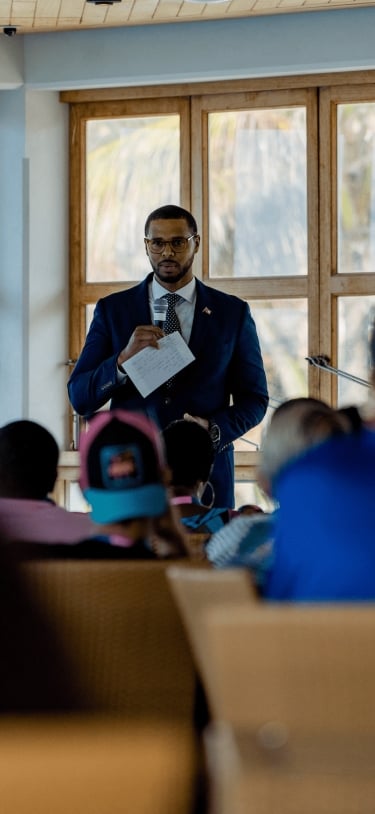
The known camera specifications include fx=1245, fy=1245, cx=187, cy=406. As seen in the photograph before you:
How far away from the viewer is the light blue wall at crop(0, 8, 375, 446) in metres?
7.00

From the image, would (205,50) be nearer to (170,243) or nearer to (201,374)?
(170,243)

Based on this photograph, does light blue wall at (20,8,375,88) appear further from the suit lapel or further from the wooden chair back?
the wooden chair back

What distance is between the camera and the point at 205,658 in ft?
4.45

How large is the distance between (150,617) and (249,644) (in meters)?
0.55

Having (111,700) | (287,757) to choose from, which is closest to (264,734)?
(287,757)

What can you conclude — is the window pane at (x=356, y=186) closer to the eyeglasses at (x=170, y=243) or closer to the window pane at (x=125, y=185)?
the window pane at (x=125, y=185)

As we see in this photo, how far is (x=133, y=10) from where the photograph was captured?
677 centimetres

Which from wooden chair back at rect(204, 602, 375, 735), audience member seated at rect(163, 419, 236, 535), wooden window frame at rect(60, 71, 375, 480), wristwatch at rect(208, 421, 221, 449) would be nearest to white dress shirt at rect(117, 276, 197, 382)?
wristwatch at rect(208, 421, 221, 449)

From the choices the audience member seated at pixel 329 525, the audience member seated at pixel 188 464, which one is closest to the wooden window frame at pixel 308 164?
the audience member seated at pixel 188 464

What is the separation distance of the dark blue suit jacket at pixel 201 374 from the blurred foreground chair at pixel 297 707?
2665 millimetres

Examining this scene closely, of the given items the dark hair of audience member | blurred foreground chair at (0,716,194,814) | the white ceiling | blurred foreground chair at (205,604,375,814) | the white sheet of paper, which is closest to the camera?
blurred foreground chair at (0,716,194,814)

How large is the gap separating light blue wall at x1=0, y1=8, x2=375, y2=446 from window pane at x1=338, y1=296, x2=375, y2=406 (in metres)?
1.37

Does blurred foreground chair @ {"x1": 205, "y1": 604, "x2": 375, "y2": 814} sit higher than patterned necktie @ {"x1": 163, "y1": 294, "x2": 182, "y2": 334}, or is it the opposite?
patterned necktie @ {"x1": 163, "y1": 294, "x2": 182, "y2": 334}

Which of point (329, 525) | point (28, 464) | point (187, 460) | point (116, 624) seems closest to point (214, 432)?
point (187, 460)
